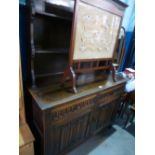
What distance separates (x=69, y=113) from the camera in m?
1.12

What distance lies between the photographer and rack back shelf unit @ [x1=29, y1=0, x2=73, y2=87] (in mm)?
1131

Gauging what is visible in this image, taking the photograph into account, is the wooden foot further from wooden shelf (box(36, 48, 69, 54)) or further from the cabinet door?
wooden shelf (box(36, 48, 69, 54))

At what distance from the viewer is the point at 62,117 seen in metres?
1.08

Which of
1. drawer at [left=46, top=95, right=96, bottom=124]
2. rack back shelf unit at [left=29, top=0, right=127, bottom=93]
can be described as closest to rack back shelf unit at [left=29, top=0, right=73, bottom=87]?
rack back shelf unit at [left=29, top=0, right=127, bottom=93]

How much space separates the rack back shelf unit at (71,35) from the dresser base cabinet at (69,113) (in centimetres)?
15

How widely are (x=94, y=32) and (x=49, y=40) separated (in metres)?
0.47

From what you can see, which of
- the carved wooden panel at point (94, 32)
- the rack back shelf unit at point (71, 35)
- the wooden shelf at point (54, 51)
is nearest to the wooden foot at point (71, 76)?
the rack back shelf unit at point (71, 35)

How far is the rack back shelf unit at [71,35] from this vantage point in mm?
1044

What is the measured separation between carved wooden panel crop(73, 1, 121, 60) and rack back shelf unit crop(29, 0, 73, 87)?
272 millimetres

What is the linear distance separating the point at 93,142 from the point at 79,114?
0.77m

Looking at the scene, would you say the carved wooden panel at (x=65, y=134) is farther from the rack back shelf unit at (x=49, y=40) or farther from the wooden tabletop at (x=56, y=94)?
the rack back shelf unit at (x=49, y=40)
